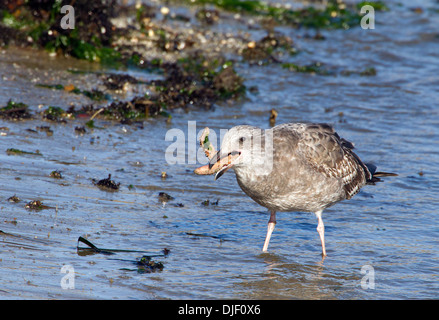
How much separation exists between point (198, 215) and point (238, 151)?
1720 mm

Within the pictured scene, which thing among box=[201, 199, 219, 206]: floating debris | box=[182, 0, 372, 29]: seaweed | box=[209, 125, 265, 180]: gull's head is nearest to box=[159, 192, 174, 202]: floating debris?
box=[201, 199, 219, 206]: floating debris

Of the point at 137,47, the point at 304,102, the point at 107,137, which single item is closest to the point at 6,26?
the point at 137,47

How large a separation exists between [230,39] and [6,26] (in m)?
4.66

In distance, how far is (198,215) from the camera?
22.7 ft

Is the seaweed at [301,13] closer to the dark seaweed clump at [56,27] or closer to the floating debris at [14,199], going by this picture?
the dark seaweed clump at [56,27]

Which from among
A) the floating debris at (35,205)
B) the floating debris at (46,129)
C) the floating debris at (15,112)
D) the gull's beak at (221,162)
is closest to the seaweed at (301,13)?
the floating debris at (15,112)

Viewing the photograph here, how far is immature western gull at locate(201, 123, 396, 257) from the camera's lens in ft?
17.7

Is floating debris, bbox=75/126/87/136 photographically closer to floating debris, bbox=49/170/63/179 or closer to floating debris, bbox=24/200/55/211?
floating debris, bbox=49/170/63/179

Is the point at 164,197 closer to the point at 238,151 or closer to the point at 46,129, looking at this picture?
the point at 238,151

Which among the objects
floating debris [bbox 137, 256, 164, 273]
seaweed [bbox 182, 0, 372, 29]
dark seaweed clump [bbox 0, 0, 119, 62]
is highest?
seaweed [bbox 182, 0, 372, 29]

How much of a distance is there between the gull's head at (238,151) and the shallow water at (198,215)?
1.00m

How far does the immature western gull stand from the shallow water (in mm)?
447

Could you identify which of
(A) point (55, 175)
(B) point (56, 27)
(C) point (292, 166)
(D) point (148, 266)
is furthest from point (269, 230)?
(B) point (56, 27)
